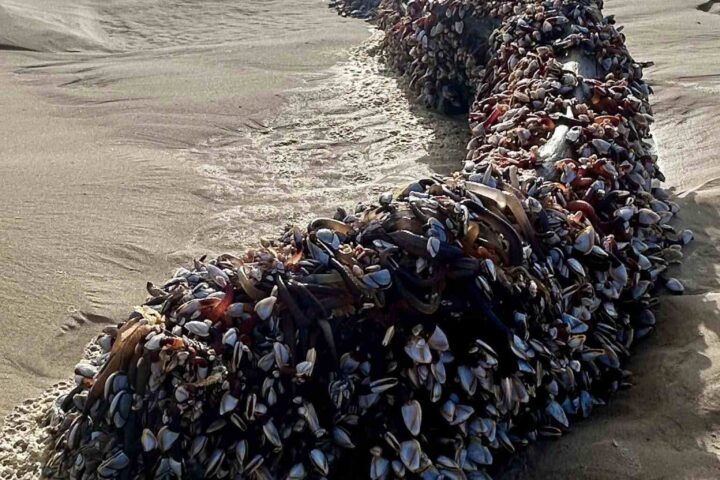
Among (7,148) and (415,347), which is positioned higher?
(415,347)

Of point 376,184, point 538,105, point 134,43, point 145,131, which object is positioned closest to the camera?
point 538,105

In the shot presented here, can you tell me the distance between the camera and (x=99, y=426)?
6.98 feet

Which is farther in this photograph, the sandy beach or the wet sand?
the wet sand

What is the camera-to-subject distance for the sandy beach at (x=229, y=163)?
2490 mm

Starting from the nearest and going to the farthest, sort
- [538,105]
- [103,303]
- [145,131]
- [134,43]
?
Result: [103,303]
[538,105]
[145,131]
[134,43]

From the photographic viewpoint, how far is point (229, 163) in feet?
14.9

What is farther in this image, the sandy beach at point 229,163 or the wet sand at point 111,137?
the wet sand at point 111,137

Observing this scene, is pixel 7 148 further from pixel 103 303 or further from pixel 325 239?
pixel 325 239

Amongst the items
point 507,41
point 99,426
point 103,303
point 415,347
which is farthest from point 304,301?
point 507,41

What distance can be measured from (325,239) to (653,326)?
131 cm

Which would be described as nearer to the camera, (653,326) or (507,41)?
(653,326)

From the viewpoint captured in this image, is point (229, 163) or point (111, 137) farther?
point (111, 137)

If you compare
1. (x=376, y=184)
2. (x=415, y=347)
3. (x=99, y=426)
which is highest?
(x=415, y=347)

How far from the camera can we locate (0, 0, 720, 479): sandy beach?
2.49 meters
